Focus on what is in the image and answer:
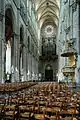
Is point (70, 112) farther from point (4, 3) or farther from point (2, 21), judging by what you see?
point (4, 3)

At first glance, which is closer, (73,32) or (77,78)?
(77,78)

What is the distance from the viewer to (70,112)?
19.9 ft

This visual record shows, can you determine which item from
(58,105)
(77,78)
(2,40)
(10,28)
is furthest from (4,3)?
(58,105)

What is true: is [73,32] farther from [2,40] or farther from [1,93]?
[1,93]

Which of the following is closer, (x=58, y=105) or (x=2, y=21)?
(x=58, y=105)

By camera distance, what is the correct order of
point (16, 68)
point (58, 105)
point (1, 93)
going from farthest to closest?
point (16, 68) → point (1, 93) → point (58, 105)

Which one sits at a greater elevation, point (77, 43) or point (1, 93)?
point (77, 43)

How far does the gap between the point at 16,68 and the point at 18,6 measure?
33.1ft

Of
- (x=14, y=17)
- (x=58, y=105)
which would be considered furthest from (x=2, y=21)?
(x=58, y=105)

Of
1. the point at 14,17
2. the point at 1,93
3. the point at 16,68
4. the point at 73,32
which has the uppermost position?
the point at 14,17

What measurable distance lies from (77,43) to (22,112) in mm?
21863

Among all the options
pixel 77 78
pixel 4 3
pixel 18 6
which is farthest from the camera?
pixel 18 6

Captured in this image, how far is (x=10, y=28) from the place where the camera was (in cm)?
3709

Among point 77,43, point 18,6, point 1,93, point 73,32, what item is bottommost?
point 1,93
